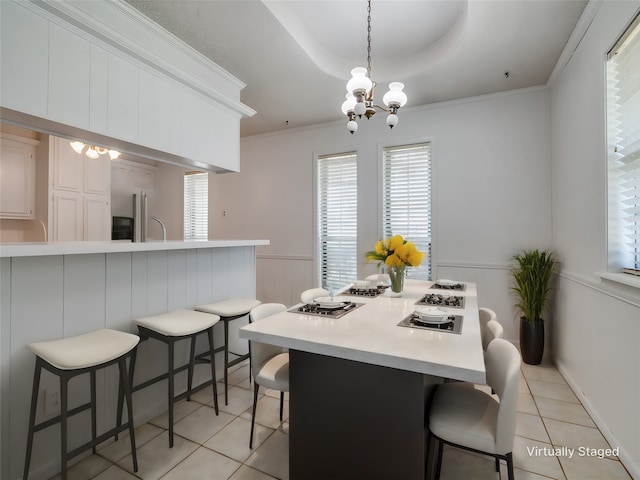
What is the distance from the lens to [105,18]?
84.8 inches

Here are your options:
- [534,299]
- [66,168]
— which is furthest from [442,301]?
[66,168]

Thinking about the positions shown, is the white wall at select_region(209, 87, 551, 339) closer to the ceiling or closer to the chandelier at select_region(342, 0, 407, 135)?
the ceiling

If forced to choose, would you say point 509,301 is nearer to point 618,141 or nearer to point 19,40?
point 618,141

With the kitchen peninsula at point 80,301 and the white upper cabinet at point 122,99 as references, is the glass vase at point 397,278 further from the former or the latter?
the white upper cabinet at point 122,99

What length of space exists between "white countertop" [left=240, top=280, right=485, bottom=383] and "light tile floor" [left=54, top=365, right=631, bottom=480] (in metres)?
0.85

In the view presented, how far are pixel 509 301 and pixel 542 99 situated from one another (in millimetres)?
2271

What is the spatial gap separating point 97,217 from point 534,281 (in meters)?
6.03

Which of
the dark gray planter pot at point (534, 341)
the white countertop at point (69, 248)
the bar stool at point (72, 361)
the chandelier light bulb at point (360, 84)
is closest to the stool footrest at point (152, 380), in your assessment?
the bar stool at point (72, 361)

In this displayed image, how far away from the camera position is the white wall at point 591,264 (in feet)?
5.74

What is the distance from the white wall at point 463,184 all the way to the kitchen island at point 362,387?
93.1 inches

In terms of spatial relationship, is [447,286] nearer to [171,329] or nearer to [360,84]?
[360,84]

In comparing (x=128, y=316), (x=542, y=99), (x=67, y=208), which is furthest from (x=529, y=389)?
(x=67, y=208)

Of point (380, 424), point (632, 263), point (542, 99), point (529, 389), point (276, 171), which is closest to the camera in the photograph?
point (380, 424)

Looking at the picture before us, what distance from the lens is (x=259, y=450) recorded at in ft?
6.14
